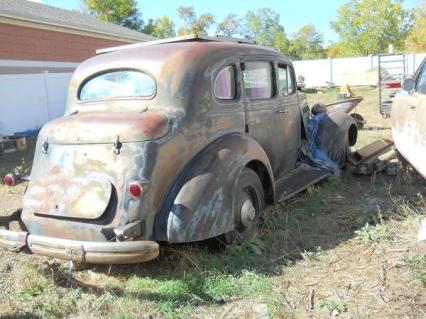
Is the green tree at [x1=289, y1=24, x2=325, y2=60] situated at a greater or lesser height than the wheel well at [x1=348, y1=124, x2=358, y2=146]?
greater

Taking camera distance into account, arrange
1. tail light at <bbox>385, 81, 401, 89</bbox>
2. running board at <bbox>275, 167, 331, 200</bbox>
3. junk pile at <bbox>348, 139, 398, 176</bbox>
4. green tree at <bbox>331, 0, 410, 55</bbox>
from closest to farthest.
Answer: running board at <bbox>275, 167, 331, 200</bbox> < junk pile at <bbox>348, 139, 398, 176</bbox> < tail light at <bbox>385, 81, 401, 89</bbox> < green tree at <bbox>331, 0, 410, 55</bbox>

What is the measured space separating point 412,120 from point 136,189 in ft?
11.0

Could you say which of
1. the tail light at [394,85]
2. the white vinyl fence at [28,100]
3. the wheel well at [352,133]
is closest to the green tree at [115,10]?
the white vinyl fence at [28,100]

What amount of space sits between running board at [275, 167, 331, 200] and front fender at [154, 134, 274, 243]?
4.34 feet

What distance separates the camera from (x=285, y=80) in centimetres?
635

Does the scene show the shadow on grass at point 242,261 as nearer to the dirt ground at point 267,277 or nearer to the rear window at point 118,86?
the dirt ground at point 267,277

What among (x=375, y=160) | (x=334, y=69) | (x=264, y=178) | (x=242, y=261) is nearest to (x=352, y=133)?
(x=375, y=160)

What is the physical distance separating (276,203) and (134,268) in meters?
1.72

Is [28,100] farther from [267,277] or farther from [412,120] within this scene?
[267,277]

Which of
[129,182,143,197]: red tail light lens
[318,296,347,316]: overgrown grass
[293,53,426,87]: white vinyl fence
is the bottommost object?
[318,296,347,316]: overgrown grass

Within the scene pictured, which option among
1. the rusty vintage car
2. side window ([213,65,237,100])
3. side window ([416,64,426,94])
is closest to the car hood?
the rusty vintage car

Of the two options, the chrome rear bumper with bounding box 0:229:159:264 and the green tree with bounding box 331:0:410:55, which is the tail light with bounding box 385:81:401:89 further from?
the green tree with bounding box 331:0:410:55

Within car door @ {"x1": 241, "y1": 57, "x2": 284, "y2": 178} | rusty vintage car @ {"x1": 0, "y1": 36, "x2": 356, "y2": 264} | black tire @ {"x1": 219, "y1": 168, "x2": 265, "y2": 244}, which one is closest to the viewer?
rusty vintage car @ {"x1": 0, "y1": 36, "x2": 356, "y2": 264}

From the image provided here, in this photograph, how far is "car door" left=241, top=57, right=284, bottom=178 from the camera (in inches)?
209
